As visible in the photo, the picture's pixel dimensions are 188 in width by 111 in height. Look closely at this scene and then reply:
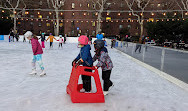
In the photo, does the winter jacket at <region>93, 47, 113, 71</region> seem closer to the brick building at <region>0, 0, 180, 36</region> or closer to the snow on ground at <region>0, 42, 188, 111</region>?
the snow on ground at <region>0, 42, 188, 111</region>

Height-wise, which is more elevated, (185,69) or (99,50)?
(99,50)

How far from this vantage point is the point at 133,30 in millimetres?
54750

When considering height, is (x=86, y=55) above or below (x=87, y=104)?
above

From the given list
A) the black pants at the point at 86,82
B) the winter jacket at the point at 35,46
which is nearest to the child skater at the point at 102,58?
the black pants at the point at 86,82

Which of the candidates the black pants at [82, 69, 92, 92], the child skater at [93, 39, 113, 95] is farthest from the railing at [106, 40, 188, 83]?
the black pants at [82, 69, 92, 92]

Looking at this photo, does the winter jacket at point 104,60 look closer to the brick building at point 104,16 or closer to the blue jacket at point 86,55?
the blue jacket at point 86,55

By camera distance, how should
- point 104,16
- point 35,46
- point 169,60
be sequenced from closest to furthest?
point 35,46, point 169,60, point 104,16

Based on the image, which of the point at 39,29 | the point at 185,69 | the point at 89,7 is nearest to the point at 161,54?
the point at 185,69

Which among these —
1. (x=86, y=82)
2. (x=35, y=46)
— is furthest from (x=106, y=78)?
(x=35, y=46)

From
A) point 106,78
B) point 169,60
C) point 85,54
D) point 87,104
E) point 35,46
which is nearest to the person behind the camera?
point 87,104

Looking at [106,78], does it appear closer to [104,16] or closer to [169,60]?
[169,60]

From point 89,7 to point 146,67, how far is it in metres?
44.9

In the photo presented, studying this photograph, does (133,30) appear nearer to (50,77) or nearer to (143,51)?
(143,51)

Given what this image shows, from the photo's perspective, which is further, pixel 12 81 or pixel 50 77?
pixel 50 77
